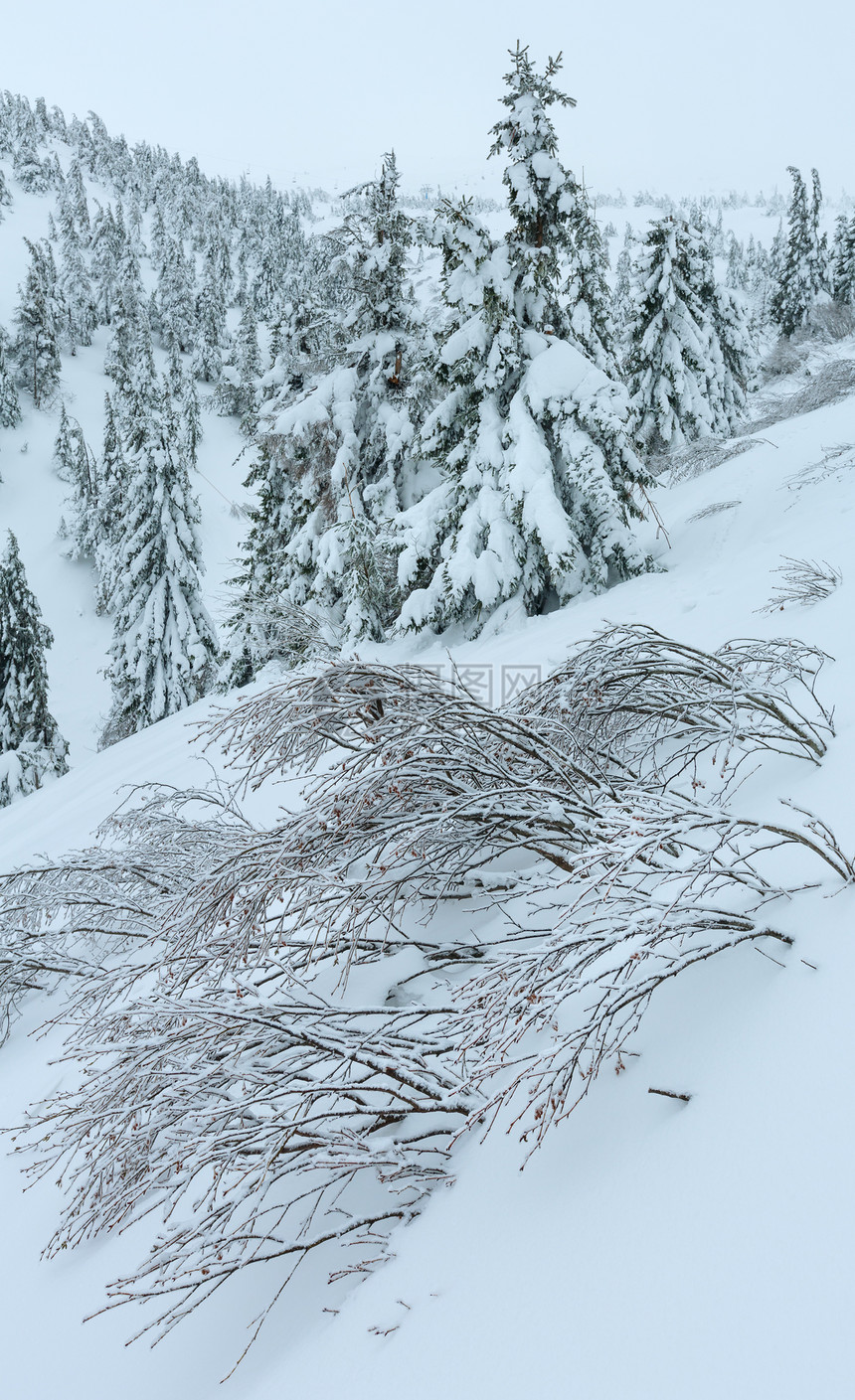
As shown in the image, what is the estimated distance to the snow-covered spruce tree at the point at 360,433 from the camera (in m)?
11.3

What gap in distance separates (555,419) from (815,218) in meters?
37.7

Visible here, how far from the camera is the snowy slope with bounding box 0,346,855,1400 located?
3.85 feet

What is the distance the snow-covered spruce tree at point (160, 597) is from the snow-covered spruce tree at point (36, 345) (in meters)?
46.6

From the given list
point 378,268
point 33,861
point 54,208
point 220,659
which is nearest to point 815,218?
point 378,268

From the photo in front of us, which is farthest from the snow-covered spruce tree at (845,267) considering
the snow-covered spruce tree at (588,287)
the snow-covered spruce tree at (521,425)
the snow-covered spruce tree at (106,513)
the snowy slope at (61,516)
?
the snow-covered spruce tree at (106,513)

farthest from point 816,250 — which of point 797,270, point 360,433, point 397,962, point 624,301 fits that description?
point 397,962

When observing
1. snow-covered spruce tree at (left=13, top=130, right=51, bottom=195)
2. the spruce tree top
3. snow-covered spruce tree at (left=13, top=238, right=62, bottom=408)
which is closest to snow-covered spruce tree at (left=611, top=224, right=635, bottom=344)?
the spruce tree top

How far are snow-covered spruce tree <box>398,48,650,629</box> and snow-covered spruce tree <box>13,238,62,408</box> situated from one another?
201 feet

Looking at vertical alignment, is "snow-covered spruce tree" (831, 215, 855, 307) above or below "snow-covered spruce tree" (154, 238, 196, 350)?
below

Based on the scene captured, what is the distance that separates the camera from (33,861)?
23.2ft

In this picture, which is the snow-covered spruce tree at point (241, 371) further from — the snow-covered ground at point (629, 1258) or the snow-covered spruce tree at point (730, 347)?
the snow-covered ground at point (629, 1258)

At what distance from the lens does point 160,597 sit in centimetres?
2102

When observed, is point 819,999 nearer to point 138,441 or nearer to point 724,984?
point 724,984

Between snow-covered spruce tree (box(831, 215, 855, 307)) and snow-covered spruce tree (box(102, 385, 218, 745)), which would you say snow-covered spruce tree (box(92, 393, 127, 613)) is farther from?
snow-covered spruce tree (box(831, 215, 855, 307))
